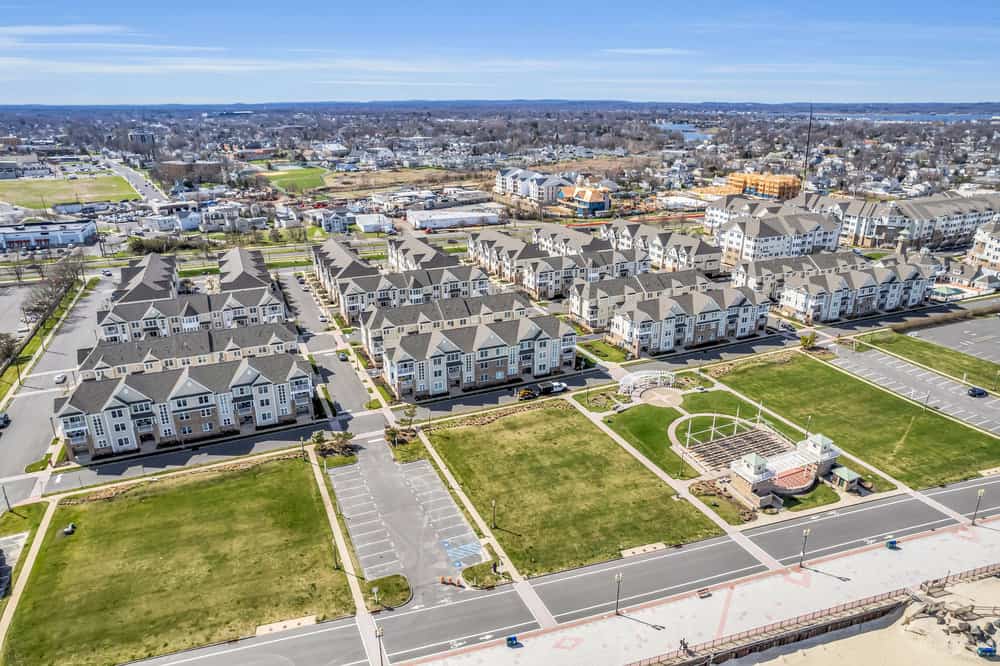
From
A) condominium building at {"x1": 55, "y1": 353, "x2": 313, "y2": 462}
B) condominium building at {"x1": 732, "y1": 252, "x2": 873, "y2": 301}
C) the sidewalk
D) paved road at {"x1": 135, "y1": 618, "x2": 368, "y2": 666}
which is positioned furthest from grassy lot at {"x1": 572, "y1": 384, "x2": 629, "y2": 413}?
condominium building at {"x1": 732, "y1": 252, "x2": 873, "y2": 301}

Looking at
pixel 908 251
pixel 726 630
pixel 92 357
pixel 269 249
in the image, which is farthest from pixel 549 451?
pixel 908 251

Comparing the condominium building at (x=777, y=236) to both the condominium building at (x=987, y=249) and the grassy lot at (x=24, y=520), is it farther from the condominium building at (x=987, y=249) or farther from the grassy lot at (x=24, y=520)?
the grassy lot at (x=24, y=520)

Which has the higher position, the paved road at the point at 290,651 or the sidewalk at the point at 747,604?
the paved road at the point at 290,651

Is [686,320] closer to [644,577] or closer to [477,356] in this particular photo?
[477,356]

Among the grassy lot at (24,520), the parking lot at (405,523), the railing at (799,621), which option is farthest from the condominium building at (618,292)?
the grassy lot at (24,520)

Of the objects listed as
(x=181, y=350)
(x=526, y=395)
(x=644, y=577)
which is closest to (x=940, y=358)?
(x=526, y=395)

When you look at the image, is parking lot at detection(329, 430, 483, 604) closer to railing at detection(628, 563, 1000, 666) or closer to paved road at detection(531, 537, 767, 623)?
paved road at detection(531, 537, 767, 623)

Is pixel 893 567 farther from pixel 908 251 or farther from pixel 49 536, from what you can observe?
pixel 908 251
